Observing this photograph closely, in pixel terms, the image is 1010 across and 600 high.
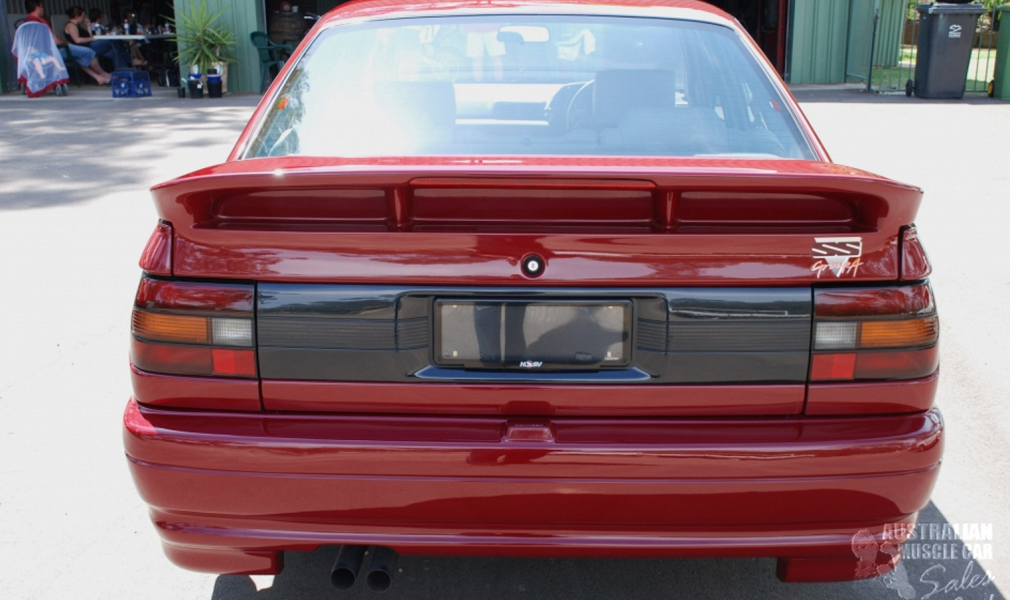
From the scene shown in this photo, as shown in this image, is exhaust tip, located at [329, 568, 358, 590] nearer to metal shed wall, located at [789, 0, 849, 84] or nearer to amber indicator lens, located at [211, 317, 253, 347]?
amber indicator lens, located at [211, 317, 253, 347]

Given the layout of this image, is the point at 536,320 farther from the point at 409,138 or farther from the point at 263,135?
the point at 263,135

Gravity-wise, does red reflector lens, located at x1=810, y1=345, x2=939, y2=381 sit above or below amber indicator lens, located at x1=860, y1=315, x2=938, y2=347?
below

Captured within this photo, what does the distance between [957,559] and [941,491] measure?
1.48ft

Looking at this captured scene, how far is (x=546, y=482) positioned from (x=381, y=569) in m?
0.44

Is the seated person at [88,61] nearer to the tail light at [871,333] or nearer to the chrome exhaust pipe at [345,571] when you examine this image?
the chrome exhaust pipe at [345,571]

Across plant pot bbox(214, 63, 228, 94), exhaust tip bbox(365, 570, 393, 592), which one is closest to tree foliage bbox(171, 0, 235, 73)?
plant pot bbox(214, 63, 228, 94)

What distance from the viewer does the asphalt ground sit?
2740 millimetres

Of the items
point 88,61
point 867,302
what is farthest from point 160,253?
point 88,61

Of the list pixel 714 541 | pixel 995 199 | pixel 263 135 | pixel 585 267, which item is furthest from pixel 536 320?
pixel 995 199

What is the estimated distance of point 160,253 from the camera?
7.05 ft

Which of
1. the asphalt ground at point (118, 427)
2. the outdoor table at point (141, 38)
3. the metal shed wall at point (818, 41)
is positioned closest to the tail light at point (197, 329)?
the asphalt ground at point (118, 427)

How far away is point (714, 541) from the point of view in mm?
2105

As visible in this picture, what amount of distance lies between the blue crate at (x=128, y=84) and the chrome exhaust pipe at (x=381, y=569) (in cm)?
1606

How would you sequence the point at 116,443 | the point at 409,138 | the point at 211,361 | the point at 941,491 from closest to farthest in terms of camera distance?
the point at 211,361, the point at 409,138, the point at 941,491, the point at 116,443
